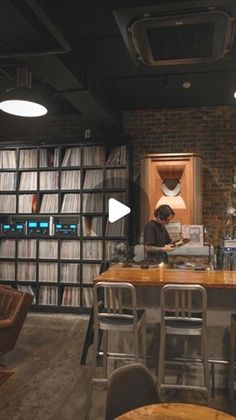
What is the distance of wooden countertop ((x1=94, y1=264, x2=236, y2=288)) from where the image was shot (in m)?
2.71

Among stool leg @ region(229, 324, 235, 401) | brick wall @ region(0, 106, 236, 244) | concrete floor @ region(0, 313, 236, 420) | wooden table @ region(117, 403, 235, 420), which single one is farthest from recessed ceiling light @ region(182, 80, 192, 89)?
wooden table @ region(117, 403, 235, 420)

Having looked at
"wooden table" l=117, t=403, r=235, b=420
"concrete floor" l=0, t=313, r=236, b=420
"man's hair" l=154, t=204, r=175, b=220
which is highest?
"man's hair" l=154, t=204, r=175, b=220

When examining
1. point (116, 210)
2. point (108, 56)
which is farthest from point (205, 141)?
point (108, 56)

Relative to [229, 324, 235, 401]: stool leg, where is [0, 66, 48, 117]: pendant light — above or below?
above

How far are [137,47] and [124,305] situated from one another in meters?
2.03

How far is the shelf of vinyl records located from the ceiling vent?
8.02 ft

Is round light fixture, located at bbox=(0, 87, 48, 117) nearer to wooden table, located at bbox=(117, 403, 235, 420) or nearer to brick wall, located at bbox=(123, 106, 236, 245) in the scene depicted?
brick wall, located at bbox=(123, 106, 236, 245)

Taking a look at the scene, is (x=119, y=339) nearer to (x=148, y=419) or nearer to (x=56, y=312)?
(x=148, y=419)

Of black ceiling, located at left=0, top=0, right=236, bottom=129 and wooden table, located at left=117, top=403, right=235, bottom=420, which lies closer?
wooden table, located at left=117, top=403, right=235, bottom=420

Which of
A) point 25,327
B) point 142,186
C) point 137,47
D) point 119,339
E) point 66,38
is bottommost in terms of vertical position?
point 25,327

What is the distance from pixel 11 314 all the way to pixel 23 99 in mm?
1942

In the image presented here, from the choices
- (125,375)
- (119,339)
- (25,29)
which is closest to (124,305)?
(119,339)

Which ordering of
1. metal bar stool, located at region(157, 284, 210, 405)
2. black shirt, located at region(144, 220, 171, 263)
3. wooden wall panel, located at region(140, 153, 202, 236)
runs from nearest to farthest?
metal bar stool, located at region(157, 284, 210, 405), black shirt, located at region(144, 220, 171, 263), wooden wall panel, located at region(140, 153, 202, 236)

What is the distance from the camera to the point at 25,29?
8.49 ft
